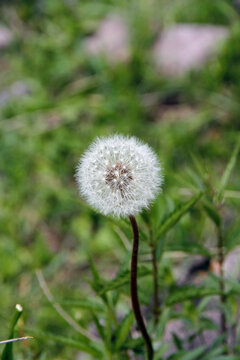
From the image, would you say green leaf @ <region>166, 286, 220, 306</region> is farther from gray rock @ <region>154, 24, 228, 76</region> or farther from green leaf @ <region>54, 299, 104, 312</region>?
gray rock @ <region>154, 24, 228, 76</region>

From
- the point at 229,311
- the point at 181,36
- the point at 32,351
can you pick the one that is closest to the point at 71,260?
the point at 32,351

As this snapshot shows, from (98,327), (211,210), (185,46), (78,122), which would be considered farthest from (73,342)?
(185,46)

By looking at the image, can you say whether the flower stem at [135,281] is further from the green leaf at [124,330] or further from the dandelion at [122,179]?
the green leaf at [124,330]

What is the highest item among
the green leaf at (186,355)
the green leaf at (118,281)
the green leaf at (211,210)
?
the green leaf at (211,210)

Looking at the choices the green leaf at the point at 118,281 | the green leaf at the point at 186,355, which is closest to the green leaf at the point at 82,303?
the green leaf at the point at 118,281

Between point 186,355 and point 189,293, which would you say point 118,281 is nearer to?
point 189,293

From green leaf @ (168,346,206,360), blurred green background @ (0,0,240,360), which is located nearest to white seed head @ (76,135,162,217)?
green leaf @ (168,346,206,360)

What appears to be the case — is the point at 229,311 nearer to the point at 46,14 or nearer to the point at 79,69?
the point at 79,69
